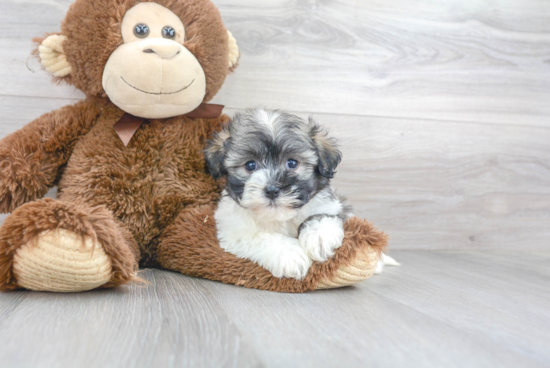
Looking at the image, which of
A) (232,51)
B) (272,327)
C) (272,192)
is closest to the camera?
(272,327)

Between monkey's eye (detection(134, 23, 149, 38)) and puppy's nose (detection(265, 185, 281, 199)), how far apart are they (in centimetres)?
75

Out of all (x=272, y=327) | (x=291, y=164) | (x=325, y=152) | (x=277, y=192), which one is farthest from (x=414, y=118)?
(x=272, y=327)

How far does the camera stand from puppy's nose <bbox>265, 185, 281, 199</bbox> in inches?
52.9

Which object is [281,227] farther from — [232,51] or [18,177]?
[18,177]

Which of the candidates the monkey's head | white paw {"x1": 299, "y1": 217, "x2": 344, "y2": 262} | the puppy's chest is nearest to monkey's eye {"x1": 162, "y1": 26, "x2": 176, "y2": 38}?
the monkey's head

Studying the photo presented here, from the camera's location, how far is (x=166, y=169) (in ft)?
5.65

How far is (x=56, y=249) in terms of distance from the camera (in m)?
1.19

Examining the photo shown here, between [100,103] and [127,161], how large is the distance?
0.92 feet

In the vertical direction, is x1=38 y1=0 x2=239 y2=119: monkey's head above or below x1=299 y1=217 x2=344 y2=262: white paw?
above

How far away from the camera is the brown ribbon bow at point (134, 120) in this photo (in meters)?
1.67

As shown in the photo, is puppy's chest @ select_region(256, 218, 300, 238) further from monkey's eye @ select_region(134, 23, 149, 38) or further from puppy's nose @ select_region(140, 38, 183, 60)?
monkey's eye @ select_region(134, 23, 149, 38)

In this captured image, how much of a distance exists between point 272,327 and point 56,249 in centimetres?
60

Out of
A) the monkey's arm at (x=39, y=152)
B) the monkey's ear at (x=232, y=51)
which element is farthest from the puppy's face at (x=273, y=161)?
the monkey's arm at (x=39, y=152)

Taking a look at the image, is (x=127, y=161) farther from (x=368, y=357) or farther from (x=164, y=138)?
(x=368, y=357)
